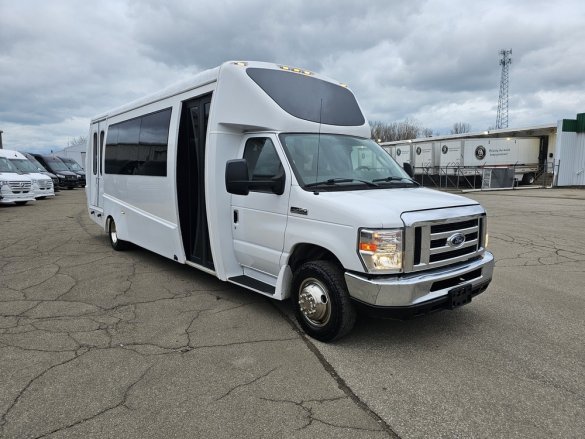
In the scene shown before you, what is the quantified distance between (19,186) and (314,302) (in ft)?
59.7

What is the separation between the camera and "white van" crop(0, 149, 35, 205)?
1778 centimetres

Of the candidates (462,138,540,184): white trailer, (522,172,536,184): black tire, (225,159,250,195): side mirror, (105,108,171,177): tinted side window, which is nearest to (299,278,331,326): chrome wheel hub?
(225,159,250,195): side mirror

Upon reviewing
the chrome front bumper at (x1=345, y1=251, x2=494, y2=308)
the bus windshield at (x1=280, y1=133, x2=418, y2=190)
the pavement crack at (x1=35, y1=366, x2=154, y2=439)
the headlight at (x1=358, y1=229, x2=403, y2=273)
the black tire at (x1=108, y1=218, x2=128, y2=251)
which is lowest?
the pavement crack at (x1=35, y1=366, x2=154, y2=439)

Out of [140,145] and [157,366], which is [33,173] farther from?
[157,366]

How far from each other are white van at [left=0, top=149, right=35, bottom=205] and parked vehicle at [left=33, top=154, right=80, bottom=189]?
9820mm

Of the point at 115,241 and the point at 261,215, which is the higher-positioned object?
the point at 261,215

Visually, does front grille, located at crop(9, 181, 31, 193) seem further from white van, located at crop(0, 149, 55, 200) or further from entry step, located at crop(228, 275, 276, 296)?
entry step, located at crop(228, 275, 276, 296)

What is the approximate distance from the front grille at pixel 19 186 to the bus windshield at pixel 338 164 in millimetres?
17328

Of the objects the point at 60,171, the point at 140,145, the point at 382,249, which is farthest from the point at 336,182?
the point at 60,171

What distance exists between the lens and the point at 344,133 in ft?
17.6

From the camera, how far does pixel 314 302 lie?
4305 mm

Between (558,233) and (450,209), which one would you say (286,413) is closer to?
(450,209)

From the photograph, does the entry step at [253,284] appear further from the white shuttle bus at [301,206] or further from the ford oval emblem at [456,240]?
the ford oval emblem at [456,240]

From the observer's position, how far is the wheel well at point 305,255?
4.46 meters
